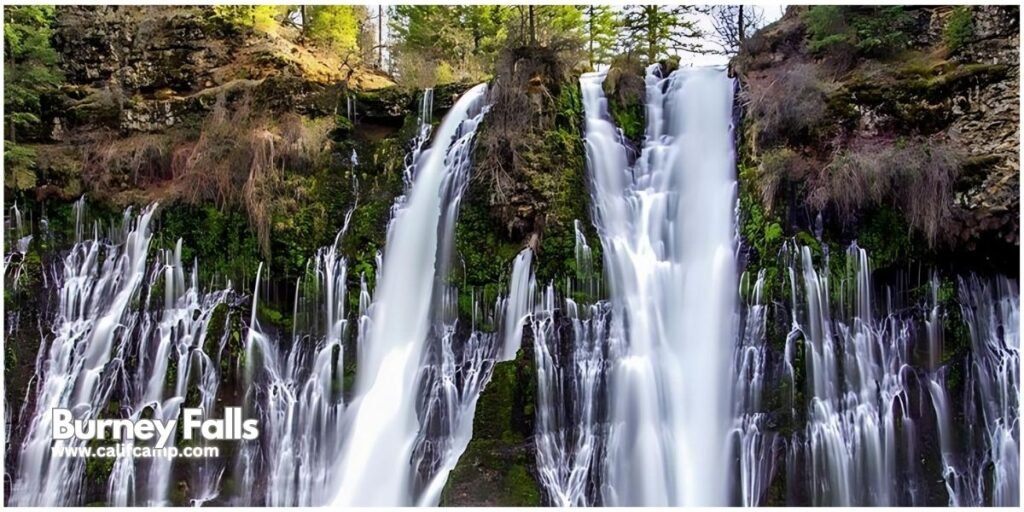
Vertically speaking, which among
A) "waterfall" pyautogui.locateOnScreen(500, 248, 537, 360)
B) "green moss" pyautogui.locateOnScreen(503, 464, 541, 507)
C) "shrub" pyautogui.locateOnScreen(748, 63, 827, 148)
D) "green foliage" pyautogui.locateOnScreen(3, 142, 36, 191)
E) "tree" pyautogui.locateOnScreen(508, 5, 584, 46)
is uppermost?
"tree" pyautogui.locateOnScreen(508, 5, 584, 46)

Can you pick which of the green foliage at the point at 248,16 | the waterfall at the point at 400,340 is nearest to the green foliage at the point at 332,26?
the green foliage at the point at 248,16

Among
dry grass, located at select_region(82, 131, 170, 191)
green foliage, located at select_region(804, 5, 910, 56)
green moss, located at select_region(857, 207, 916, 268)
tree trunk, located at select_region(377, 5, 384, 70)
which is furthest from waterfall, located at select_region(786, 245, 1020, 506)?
tree trunk, located at select_region(377, 5, 384, 70)

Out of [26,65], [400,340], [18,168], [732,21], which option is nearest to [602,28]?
[732,21]

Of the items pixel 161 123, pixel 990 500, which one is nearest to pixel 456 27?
pixel 161 123

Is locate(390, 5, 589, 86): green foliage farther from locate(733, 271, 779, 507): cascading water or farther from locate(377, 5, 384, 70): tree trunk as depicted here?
locate(733, 271, 779, 507): cascading water

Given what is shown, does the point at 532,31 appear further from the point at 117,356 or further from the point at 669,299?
the point at 117,356

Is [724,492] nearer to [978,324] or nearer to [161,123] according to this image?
[978,324]
